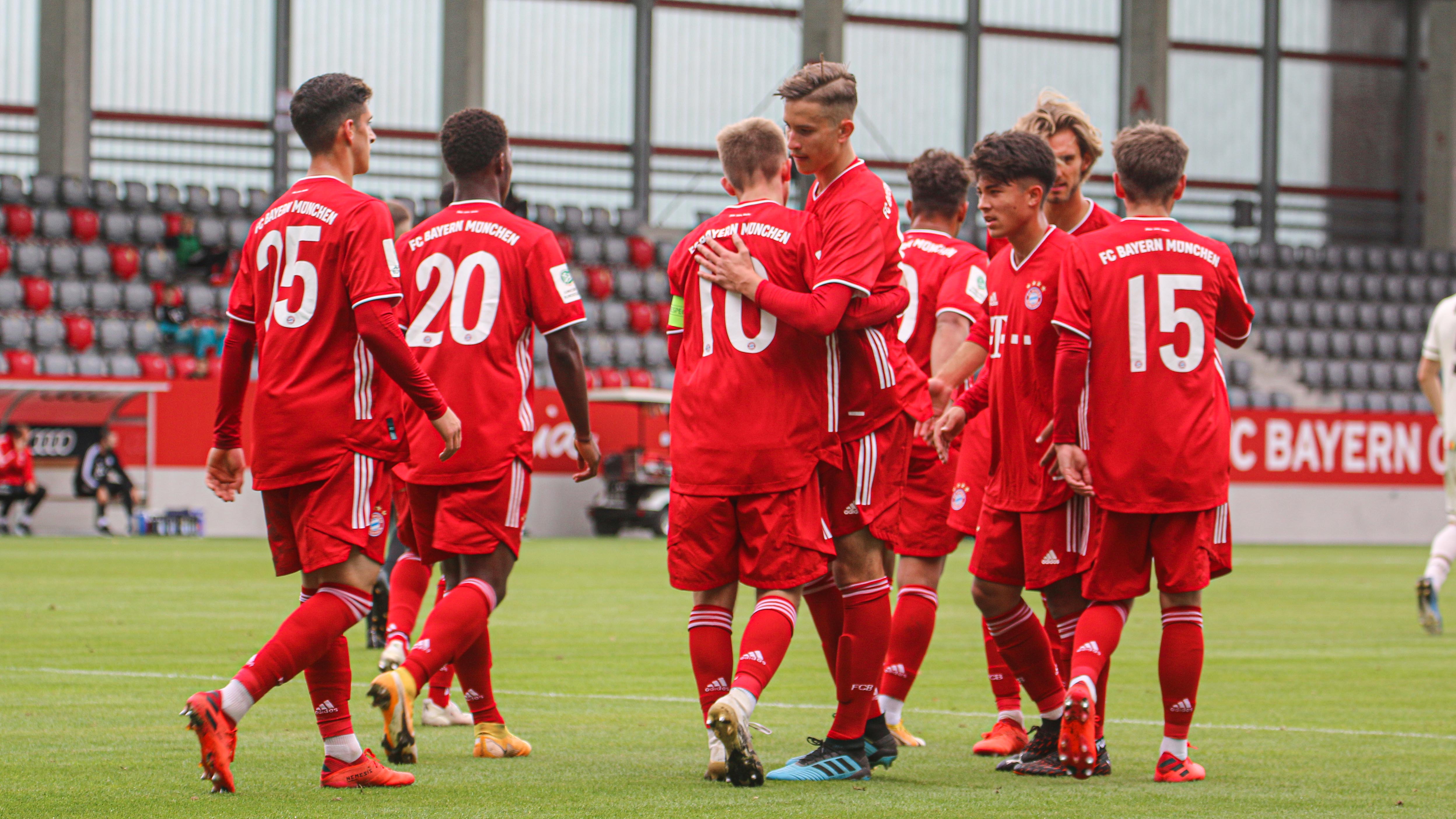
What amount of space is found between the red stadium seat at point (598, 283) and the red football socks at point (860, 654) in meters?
24.0

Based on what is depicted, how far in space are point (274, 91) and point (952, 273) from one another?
25.7 m

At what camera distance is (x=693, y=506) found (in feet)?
15.5

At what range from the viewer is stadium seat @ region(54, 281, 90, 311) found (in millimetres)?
25141

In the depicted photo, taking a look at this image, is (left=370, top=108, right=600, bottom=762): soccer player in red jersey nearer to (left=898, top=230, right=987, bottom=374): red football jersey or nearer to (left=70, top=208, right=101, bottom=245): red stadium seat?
(left=898, top=230, right=987, bottom=374): red football jersey

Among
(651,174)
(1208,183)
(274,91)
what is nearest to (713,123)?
(651,174)

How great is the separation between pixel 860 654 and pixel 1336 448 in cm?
2322

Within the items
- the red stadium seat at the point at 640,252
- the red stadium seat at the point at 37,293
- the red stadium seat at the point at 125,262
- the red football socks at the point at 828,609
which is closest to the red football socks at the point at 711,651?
the red football socks at the point at 828,609

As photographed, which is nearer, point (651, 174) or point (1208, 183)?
point (651, 174)

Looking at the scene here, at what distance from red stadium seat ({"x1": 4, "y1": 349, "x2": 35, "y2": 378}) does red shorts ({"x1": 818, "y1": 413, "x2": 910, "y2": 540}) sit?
20.8m

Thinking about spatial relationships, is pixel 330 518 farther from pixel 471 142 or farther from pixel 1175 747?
pixel 1175 747

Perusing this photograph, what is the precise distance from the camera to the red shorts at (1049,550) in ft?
16.7

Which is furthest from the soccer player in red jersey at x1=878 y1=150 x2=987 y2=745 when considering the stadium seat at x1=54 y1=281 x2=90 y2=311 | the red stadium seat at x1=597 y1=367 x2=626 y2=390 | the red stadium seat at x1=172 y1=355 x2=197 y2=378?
the stadium seat at x1=54 y1=281 x2=90 y2=311

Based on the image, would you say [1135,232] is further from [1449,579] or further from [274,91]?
[274,91]

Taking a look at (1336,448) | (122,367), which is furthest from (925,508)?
(1336,448)
